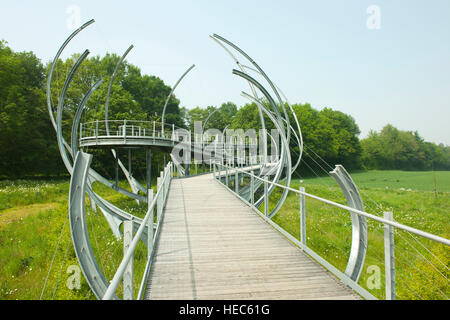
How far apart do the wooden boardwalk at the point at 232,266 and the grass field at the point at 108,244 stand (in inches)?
44.3

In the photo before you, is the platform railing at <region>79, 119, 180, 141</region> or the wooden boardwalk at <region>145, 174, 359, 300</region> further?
the platform railing at <region>79, 119, 180, 141</region>

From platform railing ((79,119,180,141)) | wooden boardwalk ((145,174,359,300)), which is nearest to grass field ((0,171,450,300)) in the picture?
wooden boardwalk ((145,174,359,300))

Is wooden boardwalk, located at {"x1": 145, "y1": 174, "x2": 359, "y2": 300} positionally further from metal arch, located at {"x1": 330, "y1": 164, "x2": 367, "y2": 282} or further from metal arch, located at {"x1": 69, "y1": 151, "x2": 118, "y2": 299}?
metal arch, located at {"x1": 69, "y1": 151, "x2": 118, "y2": 299}

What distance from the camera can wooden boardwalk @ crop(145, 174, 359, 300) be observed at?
317cm

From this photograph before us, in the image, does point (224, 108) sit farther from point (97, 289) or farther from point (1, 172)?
point (97, 289)

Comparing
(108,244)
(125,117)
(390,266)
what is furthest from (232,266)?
(125,117)

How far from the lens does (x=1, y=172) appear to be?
1133 inches

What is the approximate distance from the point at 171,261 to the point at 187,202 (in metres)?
4.86

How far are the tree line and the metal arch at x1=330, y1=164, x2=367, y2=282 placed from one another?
816 inches

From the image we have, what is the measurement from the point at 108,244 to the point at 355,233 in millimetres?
9608

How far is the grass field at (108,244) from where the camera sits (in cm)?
746

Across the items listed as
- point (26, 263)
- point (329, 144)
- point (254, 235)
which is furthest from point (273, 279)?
point (329, 144)

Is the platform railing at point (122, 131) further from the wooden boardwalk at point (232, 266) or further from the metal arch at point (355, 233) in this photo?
the metal arch at point (355, 233)

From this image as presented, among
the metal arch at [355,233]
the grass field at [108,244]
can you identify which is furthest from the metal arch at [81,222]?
the metal arch at [355,233]
